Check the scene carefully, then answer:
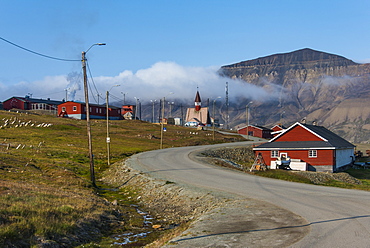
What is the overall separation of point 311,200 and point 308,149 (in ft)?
132

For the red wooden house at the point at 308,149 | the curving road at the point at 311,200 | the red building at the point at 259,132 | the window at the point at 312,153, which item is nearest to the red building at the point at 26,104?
the red building at the point at 259,132

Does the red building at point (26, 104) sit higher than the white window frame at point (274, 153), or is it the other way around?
the red building at point (26, 104)

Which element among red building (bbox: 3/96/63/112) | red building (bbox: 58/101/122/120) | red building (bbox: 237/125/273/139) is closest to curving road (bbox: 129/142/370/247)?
red building (bbox: 58/101/122/120)

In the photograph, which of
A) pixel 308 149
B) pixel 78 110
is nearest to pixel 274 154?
pixel 308 149

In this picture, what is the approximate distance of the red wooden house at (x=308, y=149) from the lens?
58062mm

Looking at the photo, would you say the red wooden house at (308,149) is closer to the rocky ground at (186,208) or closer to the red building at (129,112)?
the rocky ground at (186,208)

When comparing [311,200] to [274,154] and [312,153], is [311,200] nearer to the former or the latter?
[312,153]

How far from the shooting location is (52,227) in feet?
50.5

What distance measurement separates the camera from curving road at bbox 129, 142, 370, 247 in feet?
43.3

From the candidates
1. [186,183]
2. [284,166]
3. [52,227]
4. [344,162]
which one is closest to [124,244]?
[52,227]

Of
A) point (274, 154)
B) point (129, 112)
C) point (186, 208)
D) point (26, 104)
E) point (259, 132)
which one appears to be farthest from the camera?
point (129, 112)

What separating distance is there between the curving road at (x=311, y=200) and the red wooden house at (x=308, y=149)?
2632 centimetres

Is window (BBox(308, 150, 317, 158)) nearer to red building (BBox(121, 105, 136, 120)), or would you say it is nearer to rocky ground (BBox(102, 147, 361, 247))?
rocky ground (BBox(102, 147, 361, 247))

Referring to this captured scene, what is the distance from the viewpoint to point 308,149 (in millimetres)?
59312
